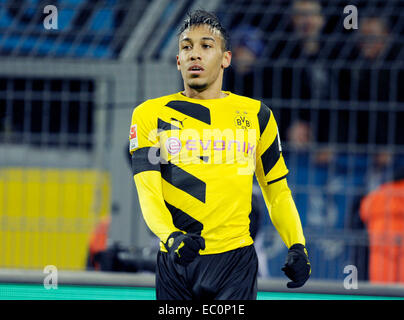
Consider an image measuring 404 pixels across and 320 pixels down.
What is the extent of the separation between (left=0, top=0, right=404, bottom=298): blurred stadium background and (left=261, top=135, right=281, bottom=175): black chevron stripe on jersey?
2.57 meters

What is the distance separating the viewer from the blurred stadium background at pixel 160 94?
19.8 feet

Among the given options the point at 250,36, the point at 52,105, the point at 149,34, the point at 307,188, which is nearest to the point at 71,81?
the point at 52,105

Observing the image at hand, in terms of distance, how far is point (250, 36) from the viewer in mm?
6055

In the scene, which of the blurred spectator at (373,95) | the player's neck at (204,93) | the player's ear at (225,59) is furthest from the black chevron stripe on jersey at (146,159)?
the blurred spectator at (373,95)

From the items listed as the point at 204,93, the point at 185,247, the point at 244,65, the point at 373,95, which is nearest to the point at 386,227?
the point at 373,95

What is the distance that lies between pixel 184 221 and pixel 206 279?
221 millimetres

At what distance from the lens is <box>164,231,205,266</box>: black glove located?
293 centimetres

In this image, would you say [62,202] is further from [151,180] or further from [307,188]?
[151,180]

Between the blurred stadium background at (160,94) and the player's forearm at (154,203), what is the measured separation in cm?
274

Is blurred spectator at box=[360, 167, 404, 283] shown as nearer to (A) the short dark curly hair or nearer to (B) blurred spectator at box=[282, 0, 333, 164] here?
(B) blurred spectator at box=[282, 0, 333, 164]

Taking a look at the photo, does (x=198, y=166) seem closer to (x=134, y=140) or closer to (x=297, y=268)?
(x=134, y=140)

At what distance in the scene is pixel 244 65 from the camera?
5996mm

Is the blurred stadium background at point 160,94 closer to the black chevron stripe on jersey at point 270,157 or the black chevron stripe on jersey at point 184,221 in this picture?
the black chevron stripe on jersey at point 270,157

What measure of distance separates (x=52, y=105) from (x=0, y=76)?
41cm
